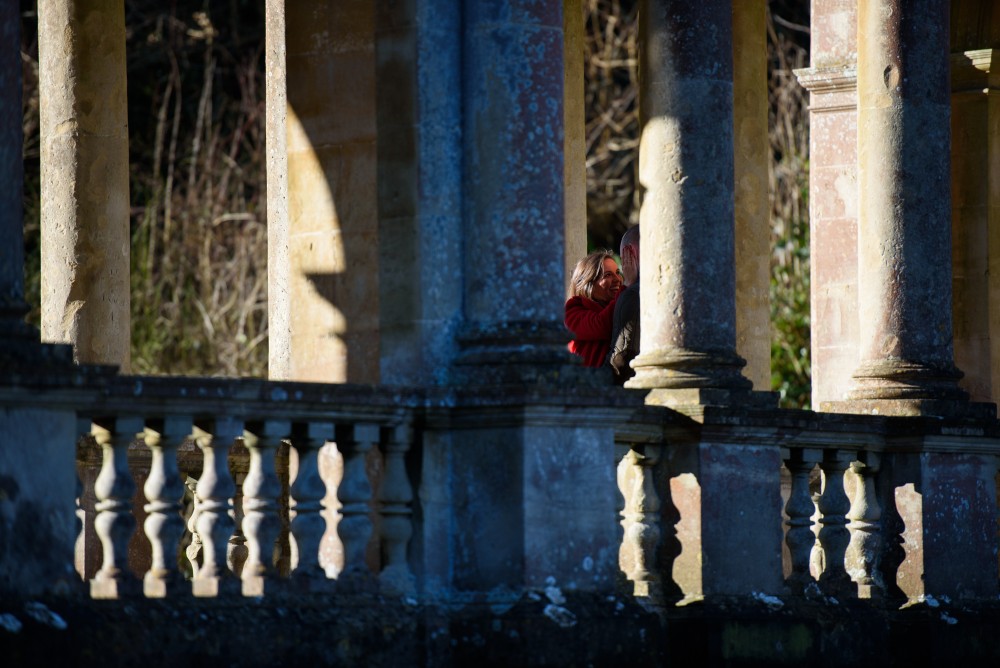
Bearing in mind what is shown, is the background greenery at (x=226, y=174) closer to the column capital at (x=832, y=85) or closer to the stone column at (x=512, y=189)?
the column capital at (x=832, y=85)

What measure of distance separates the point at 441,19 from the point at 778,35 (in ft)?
83.4

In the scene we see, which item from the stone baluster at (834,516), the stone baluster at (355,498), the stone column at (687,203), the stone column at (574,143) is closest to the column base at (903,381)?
the stone baluster at (834,516)

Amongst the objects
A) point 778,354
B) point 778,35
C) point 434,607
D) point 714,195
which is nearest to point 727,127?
point 714,195

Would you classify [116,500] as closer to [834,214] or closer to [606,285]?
[606,285]

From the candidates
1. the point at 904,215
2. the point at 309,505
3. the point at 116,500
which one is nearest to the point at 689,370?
the point at 904,215

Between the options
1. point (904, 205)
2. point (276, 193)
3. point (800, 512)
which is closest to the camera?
point (800, 512)

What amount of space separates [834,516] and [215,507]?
520cm

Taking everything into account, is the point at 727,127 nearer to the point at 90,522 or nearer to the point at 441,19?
the point at 441,19

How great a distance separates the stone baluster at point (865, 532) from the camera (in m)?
15.0

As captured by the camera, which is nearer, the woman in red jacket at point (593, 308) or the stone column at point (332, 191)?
the stone column at point (332, 191)

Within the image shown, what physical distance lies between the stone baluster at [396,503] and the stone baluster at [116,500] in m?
1.75

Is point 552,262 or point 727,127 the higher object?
→ point 727,127

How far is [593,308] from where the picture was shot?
50.2 feet

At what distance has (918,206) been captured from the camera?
1519 centimetres
